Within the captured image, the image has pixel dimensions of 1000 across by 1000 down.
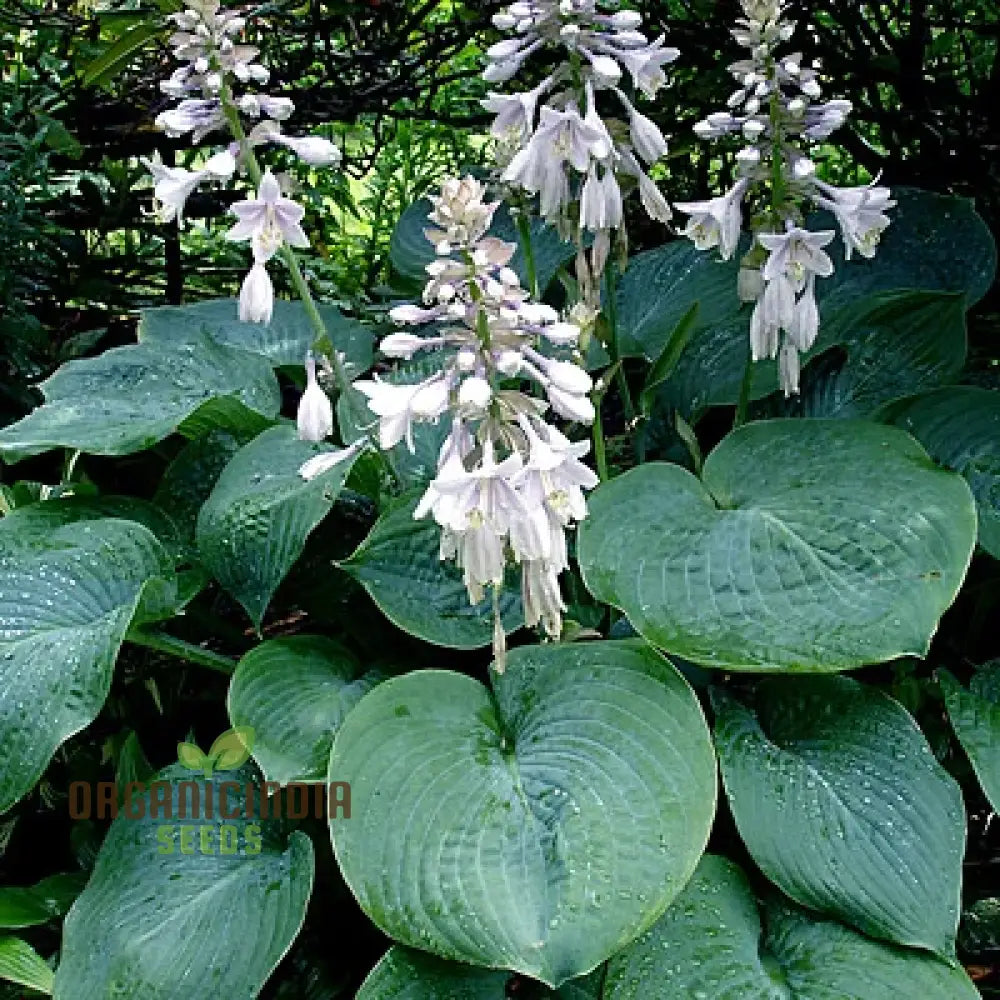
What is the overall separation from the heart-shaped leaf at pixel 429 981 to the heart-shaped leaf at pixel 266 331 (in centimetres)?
153

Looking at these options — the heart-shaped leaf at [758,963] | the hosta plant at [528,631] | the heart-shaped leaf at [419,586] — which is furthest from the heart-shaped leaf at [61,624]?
the heart-shaped leaf at [758,963]

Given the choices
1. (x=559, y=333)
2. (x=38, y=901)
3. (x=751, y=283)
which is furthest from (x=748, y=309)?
(x=38, y=901)

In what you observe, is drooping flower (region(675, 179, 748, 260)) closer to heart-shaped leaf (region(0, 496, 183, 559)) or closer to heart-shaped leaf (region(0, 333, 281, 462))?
heart-shaped leaf (region(0, 333, 281, 462))

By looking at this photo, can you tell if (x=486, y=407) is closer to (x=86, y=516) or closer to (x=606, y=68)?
(x=606, y=68)

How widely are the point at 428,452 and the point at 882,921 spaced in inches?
52.1

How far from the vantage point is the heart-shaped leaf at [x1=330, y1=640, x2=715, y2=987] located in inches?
57.9

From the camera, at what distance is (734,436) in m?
2.17

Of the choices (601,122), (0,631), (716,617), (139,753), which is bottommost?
(139,753)

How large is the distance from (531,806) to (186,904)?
598 mm

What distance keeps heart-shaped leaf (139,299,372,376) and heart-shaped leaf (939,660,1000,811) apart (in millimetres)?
1563

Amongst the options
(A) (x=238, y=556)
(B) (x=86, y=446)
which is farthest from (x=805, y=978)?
(B) (x=86, y=446)

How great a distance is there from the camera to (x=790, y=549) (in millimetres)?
1855

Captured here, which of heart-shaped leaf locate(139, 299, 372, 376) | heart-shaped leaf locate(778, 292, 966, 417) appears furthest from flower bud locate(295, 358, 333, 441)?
heart-shaped leaf locate(778, 292, 966, 417)

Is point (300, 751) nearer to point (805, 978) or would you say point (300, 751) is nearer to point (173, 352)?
point (805, 978)
